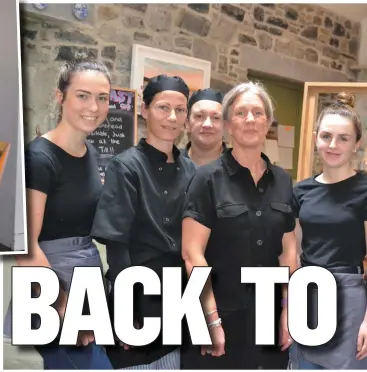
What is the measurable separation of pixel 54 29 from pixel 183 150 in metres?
0.57

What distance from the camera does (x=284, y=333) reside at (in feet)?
5.24

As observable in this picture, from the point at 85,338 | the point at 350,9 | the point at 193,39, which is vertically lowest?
the point at 85,338

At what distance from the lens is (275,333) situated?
1.59 meters

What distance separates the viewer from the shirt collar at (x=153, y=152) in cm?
152

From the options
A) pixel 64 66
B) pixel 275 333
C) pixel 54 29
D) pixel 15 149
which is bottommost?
pixel 275 333

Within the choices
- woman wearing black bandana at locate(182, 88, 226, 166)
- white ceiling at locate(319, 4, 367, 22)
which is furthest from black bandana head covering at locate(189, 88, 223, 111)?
white ceiling at locate(319, 4, 367, 22)

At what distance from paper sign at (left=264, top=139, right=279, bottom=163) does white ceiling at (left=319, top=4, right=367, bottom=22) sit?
51cm

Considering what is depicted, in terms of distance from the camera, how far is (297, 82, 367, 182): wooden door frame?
1.59m

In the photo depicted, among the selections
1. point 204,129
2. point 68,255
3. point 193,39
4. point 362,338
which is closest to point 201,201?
point 204,129

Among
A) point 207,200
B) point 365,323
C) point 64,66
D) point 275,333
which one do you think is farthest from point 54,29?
point 365,323

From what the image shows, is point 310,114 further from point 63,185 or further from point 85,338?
point 85,338

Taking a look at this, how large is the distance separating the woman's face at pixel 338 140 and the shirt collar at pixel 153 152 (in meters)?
0.47

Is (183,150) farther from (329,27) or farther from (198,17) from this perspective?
(329,27)

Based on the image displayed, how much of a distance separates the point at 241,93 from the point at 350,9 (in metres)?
0.53
